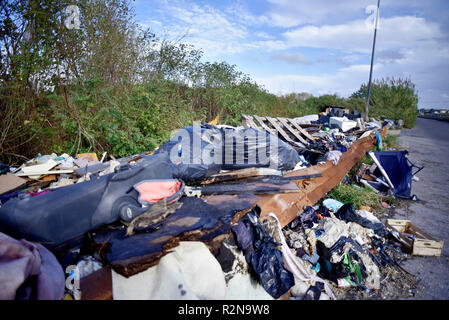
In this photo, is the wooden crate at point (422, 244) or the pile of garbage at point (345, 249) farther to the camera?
the wooden crate at point (422, 244)

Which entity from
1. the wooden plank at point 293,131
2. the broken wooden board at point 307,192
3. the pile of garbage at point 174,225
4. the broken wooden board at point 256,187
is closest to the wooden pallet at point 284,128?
the wooden plank at point 293,131

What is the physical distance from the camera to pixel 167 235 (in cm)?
180

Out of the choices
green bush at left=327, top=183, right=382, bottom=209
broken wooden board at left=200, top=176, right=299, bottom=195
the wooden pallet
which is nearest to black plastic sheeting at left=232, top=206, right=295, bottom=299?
broken wooden board at left=200, top=176, right=299, bottom=195

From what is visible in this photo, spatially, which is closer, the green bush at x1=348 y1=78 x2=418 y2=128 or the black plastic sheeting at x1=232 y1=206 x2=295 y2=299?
the black plastic sheeting at x1=232 y1=206 x2=295 y2=299

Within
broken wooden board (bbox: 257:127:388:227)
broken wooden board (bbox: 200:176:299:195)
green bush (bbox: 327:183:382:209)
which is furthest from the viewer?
green bush (bbox: 327:183:382:209)

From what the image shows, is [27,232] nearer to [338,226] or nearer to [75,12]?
[338,226]

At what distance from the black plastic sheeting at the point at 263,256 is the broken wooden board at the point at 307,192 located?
1.31 ft

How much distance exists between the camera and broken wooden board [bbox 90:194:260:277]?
1.57 m

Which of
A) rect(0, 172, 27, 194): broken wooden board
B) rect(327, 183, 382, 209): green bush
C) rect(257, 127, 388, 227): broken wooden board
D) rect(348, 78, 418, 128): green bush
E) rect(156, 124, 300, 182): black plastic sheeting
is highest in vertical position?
rect(348, 78, 418, 128): green bush

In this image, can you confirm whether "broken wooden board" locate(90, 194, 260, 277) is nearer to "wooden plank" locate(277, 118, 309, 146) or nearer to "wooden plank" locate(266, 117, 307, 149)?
"wooden plank" locate(266, 117, 307, 149)

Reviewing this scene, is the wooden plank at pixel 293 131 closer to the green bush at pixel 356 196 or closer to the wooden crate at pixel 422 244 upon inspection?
the green bush at pixel 356 196

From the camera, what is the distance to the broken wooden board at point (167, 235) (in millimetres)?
1572

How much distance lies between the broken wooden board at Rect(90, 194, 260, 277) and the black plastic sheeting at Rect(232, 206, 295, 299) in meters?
0.16

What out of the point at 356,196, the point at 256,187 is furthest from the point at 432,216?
the point at 256,187
